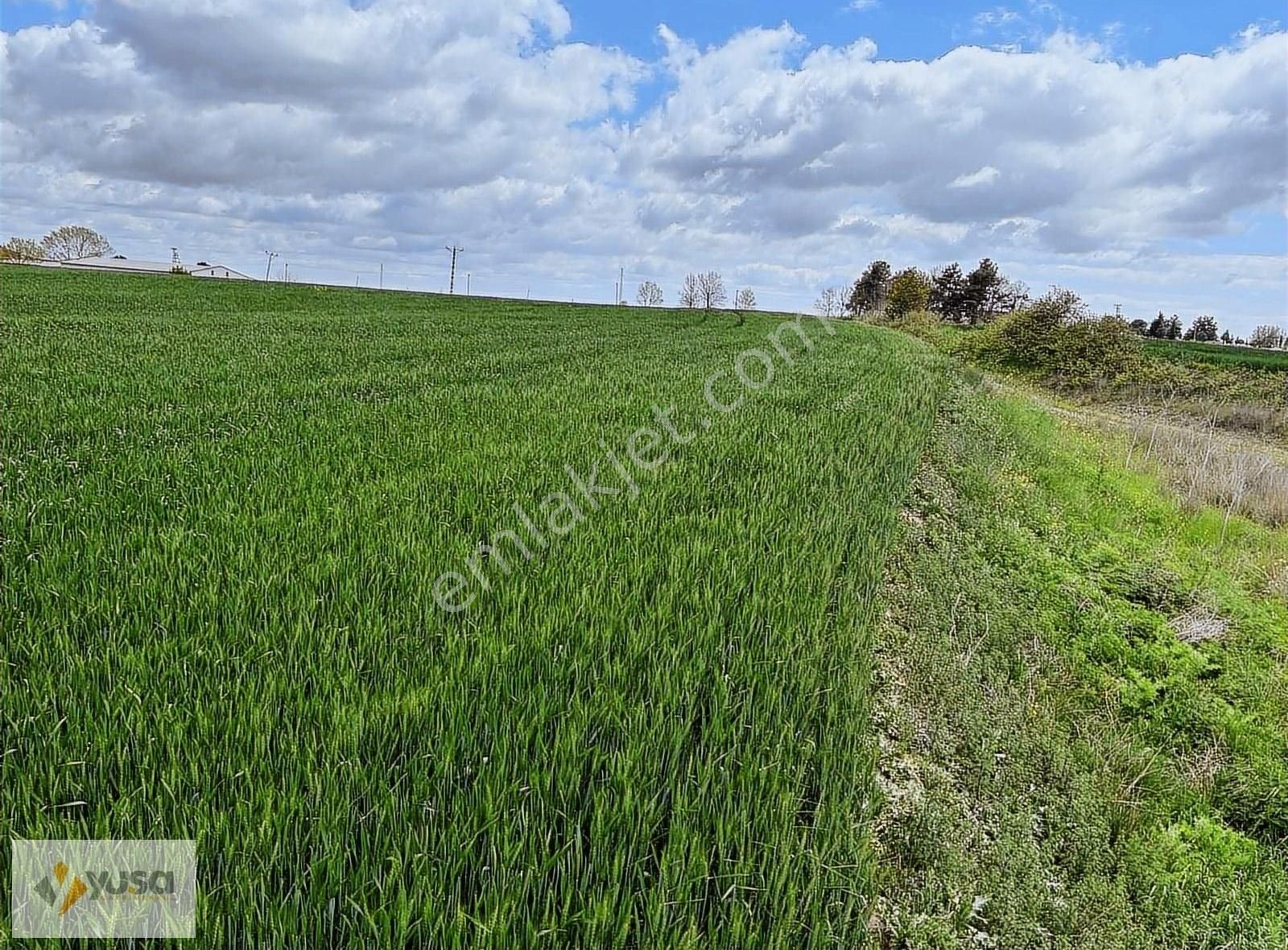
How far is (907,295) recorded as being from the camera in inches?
2443

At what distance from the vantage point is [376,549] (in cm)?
368

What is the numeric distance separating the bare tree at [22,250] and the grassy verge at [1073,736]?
336ft

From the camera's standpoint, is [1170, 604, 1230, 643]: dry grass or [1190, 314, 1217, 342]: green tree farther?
[1190, 314, 1217, 342]: green tree

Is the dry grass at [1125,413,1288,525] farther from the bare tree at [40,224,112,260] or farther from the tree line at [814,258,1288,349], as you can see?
the bare tree at [40,224,112,260]

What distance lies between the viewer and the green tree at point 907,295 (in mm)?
61688

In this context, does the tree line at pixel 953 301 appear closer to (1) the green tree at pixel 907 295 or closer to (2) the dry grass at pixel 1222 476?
(1) the green tree at pixel 907 295

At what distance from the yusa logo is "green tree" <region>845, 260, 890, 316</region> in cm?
7508

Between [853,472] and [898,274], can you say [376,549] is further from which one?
[898,274]

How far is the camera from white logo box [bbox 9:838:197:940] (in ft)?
5.05

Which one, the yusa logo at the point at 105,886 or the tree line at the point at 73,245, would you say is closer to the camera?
the yusa logo at the point at 105,886

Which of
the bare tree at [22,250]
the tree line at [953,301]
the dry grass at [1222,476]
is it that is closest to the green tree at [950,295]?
→ the tree line at [953,301]

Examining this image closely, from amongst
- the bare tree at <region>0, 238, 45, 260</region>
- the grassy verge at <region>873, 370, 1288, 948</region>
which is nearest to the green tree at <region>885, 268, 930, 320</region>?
the grassy verge at <region>873, 370, 1288, 948</region>

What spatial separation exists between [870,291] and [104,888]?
3130 inches

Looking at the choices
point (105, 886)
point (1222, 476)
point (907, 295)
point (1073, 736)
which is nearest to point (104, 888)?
point (105, 886)
